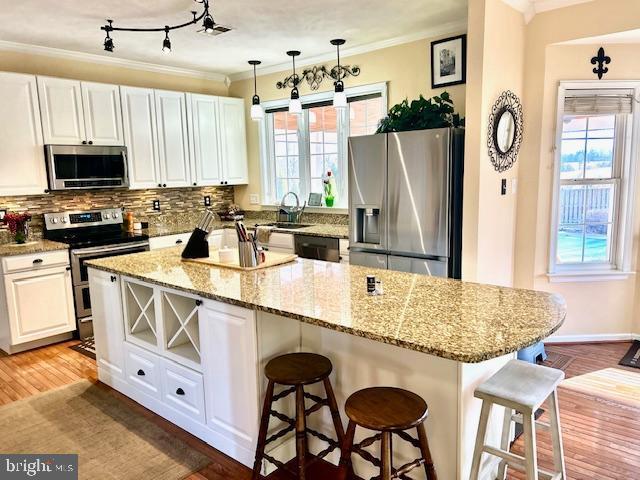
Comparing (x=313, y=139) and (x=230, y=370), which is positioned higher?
(x=313, y=139)

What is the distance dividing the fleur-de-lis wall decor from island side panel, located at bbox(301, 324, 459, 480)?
3058mm

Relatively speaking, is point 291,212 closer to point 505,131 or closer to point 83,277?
point 83,277

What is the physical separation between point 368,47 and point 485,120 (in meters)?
1.73

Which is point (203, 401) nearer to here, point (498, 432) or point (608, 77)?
point (498, 432)

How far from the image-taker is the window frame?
3.69m

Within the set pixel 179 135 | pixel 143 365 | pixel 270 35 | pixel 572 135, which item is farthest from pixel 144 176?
pixel 572 135

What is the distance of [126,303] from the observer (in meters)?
3.01

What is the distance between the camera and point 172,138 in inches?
197

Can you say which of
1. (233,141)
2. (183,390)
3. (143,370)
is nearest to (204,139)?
(233,141)

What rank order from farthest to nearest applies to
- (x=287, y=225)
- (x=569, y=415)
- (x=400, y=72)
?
(x=287, y=225) < (x=400, y=72) < (x=569, y=415)

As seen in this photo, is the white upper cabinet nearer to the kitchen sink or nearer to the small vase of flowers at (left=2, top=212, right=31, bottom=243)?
the small vase of flowers at (left=2, top=212, right=31, bottom=243)

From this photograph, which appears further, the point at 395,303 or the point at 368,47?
the point at 368,47

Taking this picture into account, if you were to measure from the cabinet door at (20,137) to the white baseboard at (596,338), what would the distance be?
4673 mm

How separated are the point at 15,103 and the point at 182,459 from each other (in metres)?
3.29
